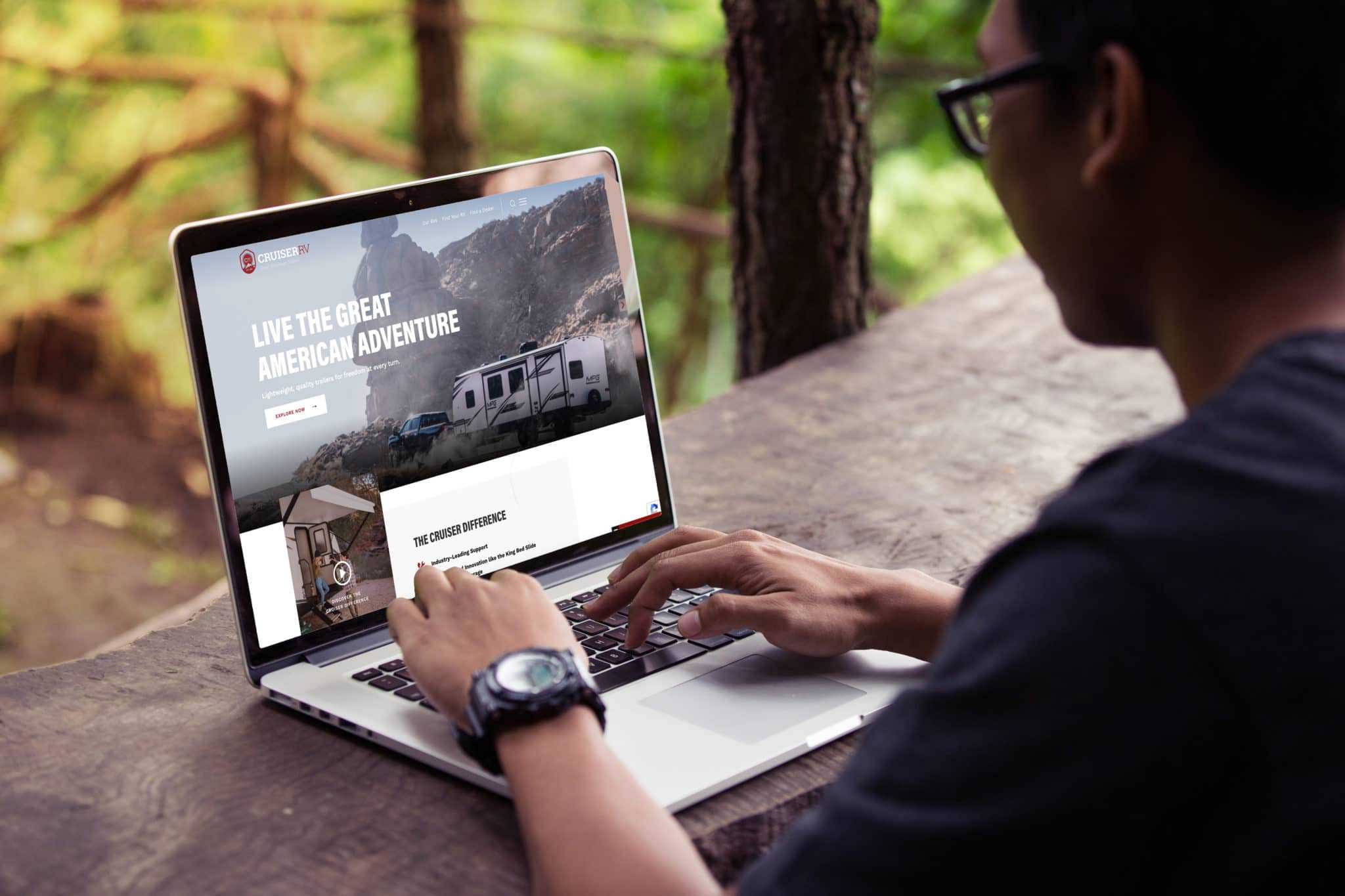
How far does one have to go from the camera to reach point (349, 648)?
3.64 feet

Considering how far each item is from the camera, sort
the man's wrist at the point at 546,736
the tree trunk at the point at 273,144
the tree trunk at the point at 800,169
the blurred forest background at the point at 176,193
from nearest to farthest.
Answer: the man's wrist at the point at 546,736, the tree trunk at the point at 800,169, the blurred forest background at the point at 176,193, the tree trunk at the point at 273,144

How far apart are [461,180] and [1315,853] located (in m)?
0.91

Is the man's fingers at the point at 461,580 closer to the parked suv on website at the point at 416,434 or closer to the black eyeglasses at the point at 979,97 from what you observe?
the parked suv on website at the point at 416,434

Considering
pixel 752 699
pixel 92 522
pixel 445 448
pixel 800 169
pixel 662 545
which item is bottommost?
pixel 92 522

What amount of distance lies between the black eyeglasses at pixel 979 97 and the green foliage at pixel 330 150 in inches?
161

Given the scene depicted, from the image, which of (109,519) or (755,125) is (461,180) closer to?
(755,125)

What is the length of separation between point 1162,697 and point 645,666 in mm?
586

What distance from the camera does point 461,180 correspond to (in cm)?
117

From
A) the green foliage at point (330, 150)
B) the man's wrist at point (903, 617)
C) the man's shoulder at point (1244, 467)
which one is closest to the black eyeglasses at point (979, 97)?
the man's shoulder at point (1244, 467)

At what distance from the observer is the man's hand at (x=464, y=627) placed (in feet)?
2.98

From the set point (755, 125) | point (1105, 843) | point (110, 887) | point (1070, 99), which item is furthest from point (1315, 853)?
point (755, 125)

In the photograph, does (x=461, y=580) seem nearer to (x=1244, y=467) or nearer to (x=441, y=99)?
(x=1244, y=467)

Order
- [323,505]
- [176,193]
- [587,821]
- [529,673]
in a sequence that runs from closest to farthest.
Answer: [587,821] → [529,673] → [323,505] → [176,193]

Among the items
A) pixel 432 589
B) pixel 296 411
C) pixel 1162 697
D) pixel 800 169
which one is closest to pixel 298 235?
pixel 296 411
